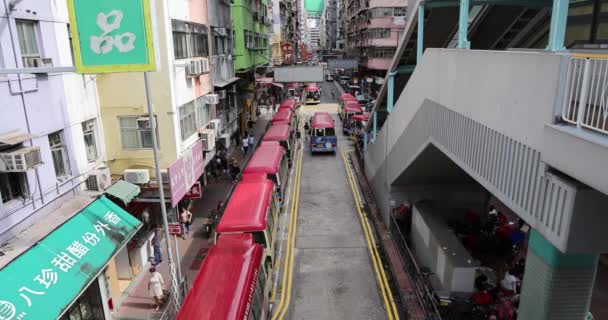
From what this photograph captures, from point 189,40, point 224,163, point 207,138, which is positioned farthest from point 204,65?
point 224,163

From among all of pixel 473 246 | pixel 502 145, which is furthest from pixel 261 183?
pixel 502 145

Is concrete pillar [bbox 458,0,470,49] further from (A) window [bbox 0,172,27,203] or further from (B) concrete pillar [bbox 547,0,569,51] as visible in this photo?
(A) window [bbox 0,172,27,203]

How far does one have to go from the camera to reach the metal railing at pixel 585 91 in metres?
4.56

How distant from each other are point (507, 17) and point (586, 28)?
404cm

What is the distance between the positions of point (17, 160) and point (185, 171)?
6.25m

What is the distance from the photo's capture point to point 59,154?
10.6 metres

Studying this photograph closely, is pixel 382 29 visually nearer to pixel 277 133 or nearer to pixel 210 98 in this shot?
pixel 277 133

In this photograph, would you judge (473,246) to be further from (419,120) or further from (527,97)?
(527,97)

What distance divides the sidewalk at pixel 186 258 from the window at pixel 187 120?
4.16 meters

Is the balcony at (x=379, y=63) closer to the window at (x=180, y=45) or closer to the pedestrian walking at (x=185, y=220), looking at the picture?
the window at (x=180, y=45)

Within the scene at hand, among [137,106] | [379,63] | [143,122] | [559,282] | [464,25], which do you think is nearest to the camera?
[559,282]

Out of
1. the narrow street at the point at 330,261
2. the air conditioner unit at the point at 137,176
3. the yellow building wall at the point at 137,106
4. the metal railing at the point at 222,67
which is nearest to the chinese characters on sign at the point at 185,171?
the yellow building wall at the point at 137,106

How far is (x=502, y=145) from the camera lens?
6734 millimetres

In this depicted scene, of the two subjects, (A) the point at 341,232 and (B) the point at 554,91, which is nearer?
(B) the point at 554,91
